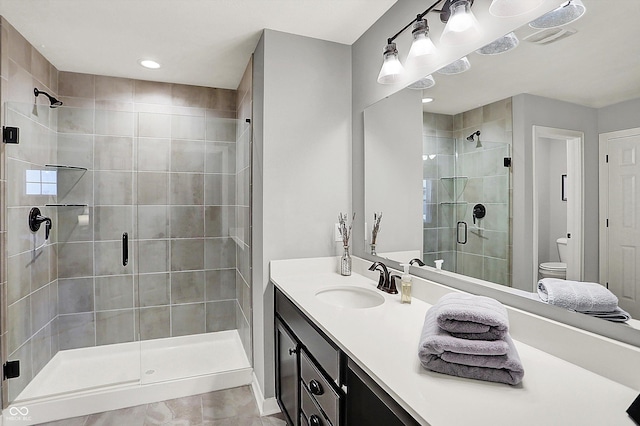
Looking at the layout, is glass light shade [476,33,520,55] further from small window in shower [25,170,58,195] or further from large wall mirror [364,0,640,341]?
small window in shower [25,170,58,195]

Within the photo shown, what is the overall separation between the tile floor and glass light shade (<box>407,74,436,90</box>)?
2.12 m

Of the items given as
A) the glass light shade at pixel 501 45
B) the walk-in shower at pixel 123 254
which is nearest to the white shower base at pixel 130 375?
the walk-in shower at pixel 123 254

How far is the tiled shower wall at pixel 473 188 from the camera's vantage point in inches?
53.3

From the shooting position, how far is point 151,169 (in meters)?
2.86

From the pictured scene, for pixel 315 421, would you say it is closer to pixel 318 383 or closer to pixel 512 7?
pixel 318 383

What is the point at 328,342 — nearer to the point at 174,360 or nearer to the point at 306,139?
the point at 306,139

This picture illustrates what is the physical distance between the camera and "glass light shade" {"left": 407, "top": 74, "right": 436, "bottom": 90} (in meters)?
1.67

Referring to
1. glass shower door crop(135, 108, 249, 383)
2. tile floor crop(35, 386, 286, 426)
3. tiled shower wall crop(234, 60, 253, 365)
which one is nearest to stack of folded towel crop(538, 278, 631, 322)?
tile floor crop(35, 386, 286, 426)

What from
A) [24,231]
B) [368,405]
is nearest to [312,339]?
[368,405]

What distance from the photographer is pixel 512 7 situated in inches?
46.6

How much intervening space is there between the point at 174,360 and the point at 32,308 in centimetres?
107

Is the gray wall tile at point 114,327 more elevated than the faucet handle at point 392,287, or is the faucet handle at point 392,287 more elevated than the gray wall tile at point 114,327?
the faucet handle at point 392,287

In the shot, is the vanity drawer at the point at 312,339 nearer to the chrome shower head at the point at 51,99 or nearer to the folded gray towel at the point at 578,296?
the folded gray towel at the point at 578,296

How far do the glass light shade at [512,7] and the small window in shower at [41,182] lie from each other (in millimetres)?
2871
